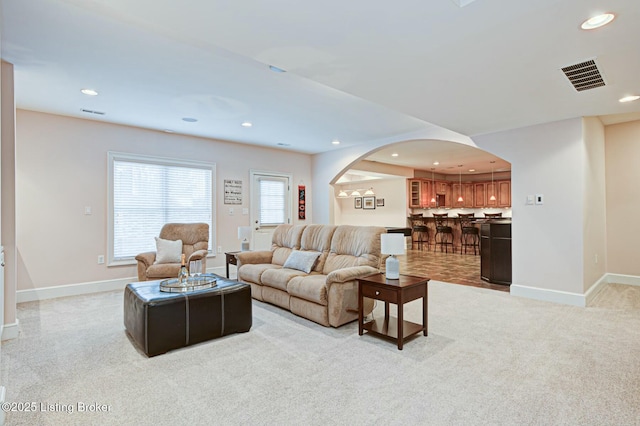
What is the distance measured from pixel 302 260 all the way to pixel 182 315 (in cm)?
163

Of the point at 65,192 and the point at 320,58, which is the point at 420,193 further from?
the point at 65,192

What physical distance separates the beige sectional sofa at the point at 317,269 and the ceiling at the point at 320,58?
64.2 inches

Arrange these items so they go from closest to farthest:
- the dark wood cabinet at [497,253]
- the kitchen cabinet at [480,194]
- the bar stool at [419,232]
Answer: the dark wood cabinet at [497,253] → the bar stool at [419,232] → the kitchen cabinet at [480,194]

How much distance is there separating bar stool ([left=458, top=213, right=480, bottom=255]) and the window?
662cm

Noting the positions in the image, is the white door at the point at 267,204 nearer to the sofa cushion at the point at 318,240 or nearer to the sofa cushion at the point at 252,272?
the sofa cushion at the point at 252,272

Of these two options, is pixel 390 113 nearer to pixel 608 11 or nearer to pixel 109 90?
pixel 608 11

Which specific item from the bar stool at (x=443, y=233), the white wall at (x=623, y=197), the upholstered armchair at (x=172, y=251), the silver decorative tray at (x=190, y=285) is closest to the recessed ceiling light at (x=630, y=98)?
the white wall at (x=623, y=197)

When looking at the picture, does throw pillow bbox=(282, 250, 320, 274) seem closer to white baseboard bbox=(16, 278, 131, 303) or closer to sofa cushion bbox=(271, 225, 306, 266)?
sofa cushion bbox=(271, 225, 306, 266)

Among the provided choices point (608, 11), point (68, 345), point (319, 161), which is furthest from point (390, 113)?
point (68, 345)

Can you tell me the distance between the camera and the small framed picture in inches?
448

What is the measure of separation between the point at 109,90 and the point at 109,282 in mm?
2898

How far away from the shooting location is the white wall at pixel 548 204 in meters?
4.17

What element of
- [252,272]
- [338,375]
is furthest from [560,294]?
[252,272]

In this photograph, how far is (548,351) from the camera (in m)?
2.77
